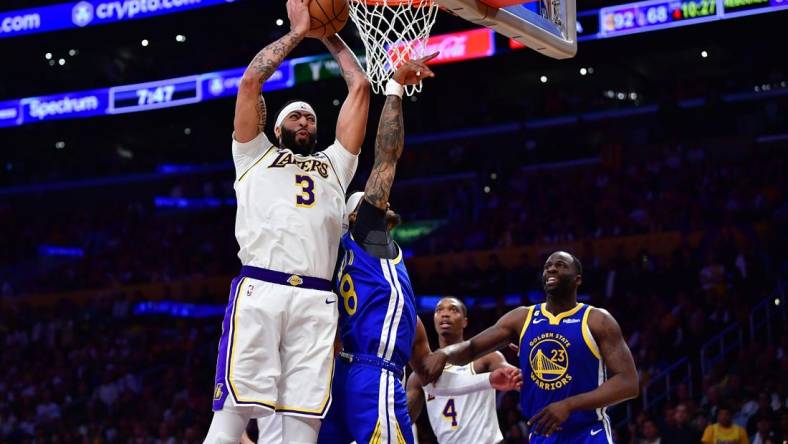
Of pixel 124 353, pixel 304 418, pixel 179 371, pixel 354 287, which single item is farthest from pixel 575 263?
pixel 124 353

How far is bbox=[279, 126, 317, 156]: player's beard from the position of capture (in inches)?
193

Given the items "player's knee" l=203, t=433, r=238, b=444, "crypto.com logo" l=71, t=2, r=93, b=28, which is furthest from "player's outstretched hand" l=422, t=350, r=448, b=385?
"crypto.com logo" l=71, t=2, r=93, b=28

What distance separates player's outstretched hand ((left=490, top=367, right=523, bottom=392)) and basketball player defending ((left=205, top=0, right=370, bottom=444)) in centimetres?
170

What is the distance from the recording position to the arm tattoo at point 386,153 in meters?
4.75

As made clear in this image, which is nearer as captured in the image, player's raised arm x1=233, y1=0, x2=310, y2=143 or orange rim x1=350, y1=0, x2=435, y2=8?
player's raised arm x1=233, y1=0, x2=310, y2=143

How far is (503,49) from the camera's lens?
18219 mm

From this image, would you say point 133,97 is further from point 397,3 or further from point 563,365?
point 563,365

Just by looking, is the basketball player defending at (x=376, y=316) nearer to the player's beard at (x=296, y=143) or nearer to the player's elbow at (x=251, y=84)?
the player's beard at (x=296, y=143)

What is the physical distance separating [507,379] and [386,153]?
182cm

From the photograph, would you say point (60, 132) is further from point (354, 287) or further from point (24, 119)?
point (354, 287)

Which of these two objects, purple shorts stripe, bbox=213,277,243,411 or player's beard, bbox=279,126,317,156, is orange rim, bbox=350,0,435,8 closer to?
player's beard, bbox=279,126,317,156

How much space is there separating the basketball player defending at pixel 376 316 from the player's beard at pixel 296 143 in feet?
1.02

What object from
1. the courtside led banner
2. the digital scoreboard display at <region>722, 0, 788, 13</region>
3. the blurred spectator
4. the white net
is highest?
the courtside led banner

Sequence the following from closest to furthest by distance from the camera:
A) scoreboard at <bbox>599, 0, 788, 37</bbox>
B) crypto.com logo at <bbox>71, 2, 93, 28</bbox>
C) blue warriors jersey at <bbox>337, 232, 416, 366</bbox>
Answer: blue warriors jersey at <bbox>337, 232, 416, 366</bbox> < scoreboard at <bbox>599, 0, 788, 37</bbox> < crypto.com logo at <bbox>71, 2, 93, 28</bbox>
